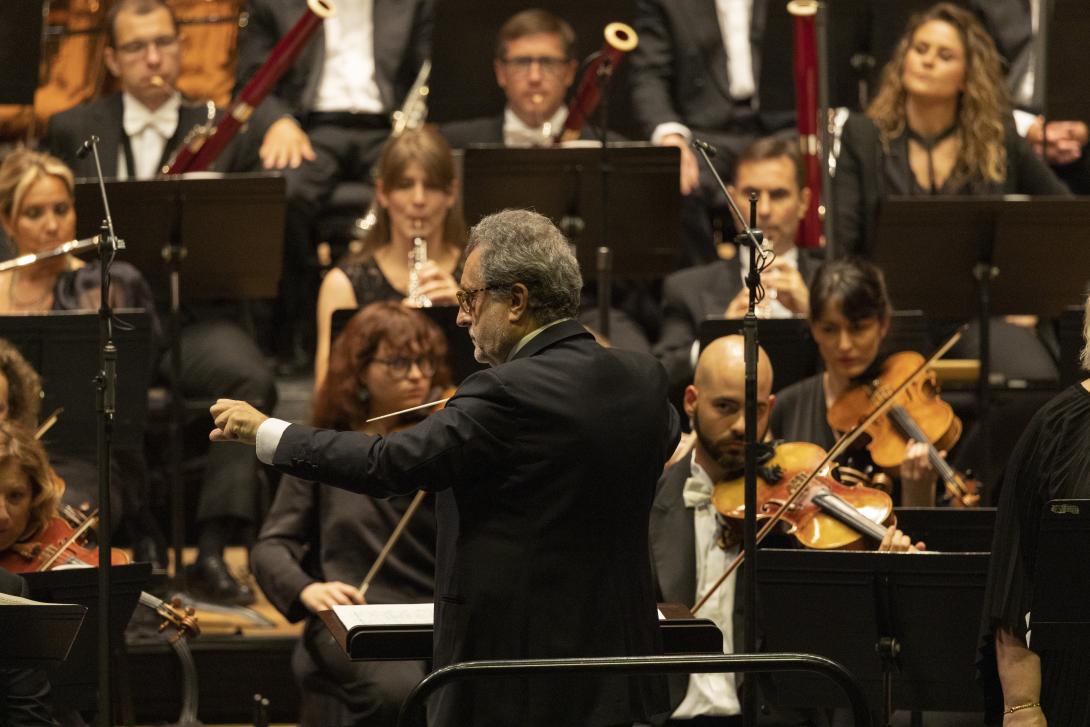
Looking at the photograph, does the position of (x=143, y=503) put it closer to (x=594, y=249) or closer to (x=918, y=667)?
(x=594, y=249)

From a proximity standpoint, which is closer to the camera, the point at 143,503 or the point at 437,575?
the point at 437,575

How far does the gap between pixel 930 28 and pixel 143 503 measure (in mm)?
2805

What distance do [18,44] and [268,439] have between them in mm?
2690

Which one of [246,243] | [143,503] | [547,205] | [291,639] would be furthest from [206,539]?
[547,205]

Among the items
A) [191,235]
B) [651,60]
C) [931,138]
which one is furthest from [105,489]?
[651,60]

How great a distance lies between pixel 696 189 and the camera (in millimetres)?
5715

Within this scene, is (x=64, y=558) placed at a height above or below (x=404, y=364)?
below

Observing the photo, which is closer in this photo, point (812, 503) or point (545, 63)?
point (812, 503)

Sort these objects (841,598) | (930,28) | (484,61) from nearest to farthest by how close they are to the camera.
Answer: (841,598)
(930,28)
(484,61)

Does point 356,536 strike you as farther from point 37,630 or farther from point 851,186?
point 851,186

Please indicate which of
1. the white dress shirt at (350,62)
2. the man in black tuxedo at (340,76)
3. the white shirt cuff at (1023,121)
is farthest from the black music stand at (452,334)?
the white shirt cuff at (1023,121)

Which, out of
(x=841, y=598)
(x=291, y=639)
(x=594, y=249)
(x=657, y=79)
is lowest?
(x=291, y=639)

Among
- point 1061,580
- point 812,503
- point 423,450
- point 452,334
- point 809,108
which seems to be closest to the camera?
point 423,450

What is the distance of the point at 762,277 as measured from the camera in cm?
481
